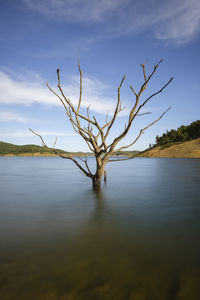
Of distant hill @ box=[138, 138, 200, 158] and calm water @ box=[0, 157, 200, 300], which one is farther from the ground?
distant hill @ box=[138, 138, 200, 158]

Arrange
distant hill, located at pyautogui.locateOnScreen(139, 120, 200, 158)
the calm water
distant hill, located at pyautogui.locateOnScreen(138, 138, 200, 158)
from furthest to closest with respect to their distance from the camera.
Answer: distant hill, located at pyautogui.locateOnScreen(139, 120, 200, 158) → distant hill, located at pyautogui.locateOnScreen(138, 138, 200, 158) → the calm water

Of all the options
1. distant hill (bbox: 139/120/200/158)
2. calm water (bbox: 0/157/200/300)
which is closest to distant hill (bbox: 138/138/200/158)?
distant hill (bbox: 139/120/200/158)

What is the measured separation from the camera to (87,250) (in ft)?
11.2

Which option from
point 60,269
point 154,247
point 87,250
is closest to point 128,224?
point 154,247

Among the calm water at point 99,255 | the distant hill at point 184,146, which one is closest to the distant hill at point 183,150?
the distant hill at point 184,146

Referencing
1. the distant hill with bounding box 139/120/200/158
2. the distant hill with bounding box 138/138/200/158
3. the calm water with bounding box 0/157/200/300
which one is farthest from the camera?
the distant hill with bounding box 139/120/200/158

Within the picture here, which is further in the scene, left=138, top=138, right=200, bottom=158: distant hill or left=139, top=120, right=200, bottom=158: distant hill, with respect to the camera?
left=139, top=120, right=200, bottom=158: distant hill

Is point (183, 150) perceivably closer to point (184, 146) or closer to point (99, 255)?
point (184, 146)

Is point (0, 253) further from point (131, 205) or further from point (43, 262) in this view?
point (131, 205)

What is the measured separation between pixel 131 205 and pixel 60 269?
482 cm

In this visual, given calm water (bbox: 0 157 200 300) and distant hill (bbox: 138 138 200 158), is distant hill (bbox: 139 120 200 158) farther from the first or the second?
calm water (bbox: 0 157 200 300)

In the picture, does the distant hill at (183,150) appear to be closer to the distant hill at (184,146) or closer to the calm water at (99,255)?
the distant hill at (184,146)

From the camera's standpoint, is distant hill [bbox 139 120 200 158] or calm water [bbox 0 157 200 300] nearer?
calm water [bbox 0 157 200 300]

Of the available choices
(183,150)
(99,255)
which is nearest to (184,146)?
(183,150)
